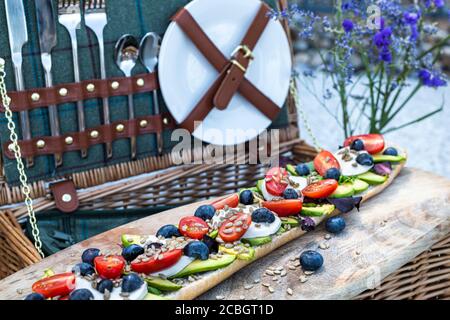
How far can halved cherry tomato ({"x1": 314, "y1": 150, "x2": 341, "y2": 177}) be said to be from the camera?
1.09 metres

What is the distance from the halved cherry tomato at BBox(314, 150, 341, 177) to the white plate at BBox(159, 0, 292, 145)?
239 mm

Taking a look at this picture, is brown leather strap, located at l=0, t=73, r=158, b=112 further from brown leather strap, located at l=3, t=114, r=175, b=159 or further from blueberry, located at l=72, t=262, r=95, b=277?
blueberry, located at l=72, t=262, r=95, b=277

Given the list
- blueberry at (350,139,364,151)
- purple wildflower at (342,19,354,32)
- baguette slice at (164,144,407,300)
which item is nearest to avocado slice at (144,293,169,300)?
baguette slice at (164,144,407,300)

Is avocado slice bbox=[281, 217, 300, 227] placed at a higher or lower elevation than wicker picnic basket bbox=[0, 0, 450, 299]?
higher

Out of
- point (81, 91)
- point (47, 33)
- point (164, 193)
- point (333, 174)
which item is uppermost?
point (47, 33)

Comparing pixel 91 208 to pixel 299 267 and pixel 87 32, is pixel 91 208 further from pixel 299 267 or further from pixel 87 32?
pixel 299 267

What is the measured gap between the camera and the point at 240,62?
1.25 meters

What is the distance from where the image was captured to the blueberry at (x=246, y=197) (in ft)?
3.27

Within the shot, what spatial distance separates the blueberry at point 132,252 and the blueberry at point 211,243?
89 millimetres

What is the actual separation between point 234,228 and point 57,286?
26 cm

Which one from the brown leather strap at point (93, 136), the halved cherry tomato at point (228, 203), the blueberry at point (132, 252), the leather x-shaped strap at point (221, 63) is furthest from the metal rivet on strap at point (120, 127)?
the blueberry at point (132, 252)

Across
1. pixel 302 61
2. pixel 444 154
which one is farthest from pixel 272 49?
pixel 302 61

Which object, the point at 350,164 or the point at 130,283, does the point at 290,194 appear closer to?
the point at 350,164

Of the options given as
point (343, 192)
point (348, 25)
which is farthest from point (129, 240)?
point (348, 25)
